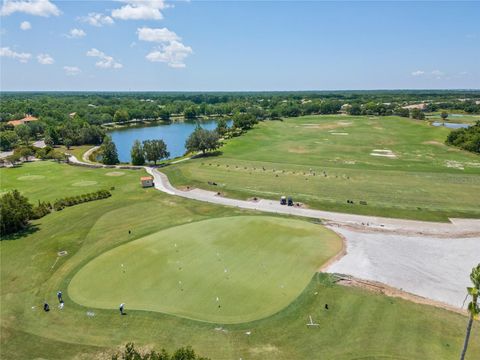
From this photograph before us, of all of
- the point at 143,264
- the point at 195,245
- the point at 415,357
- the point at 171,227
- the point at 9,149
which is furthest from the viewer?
the point at 9,149

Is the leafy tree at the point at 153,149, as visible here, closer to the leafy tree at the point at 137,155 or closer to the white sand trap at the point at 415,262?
the leafy tree at the point at 137,155

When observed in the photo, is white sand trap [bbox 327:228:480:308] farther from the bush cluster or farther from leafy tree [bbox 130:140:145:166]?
leafy tree [bbox 130:140:145:166]

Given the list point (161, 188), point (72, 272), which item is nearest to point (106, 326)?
point (72, 272)

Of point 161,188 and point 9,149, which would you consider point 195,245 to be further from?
point 9,149

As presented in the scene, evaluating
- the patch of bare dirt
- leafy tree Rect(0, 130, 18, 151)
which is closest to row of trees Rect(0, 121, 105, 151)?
leafy tree Rect(0, 130, 18, 151)

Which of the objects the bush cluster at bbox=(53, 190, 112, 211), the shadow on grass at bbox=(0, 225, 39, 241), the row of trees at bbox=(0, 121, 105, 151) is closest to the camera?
the shadow on grass at bbox=(0, 225, 39, 241)

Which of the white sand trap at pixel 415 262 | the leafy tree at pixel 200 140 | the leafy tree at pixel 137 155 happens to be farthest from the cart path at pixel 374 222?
the leafy tree at pixel 200 140
